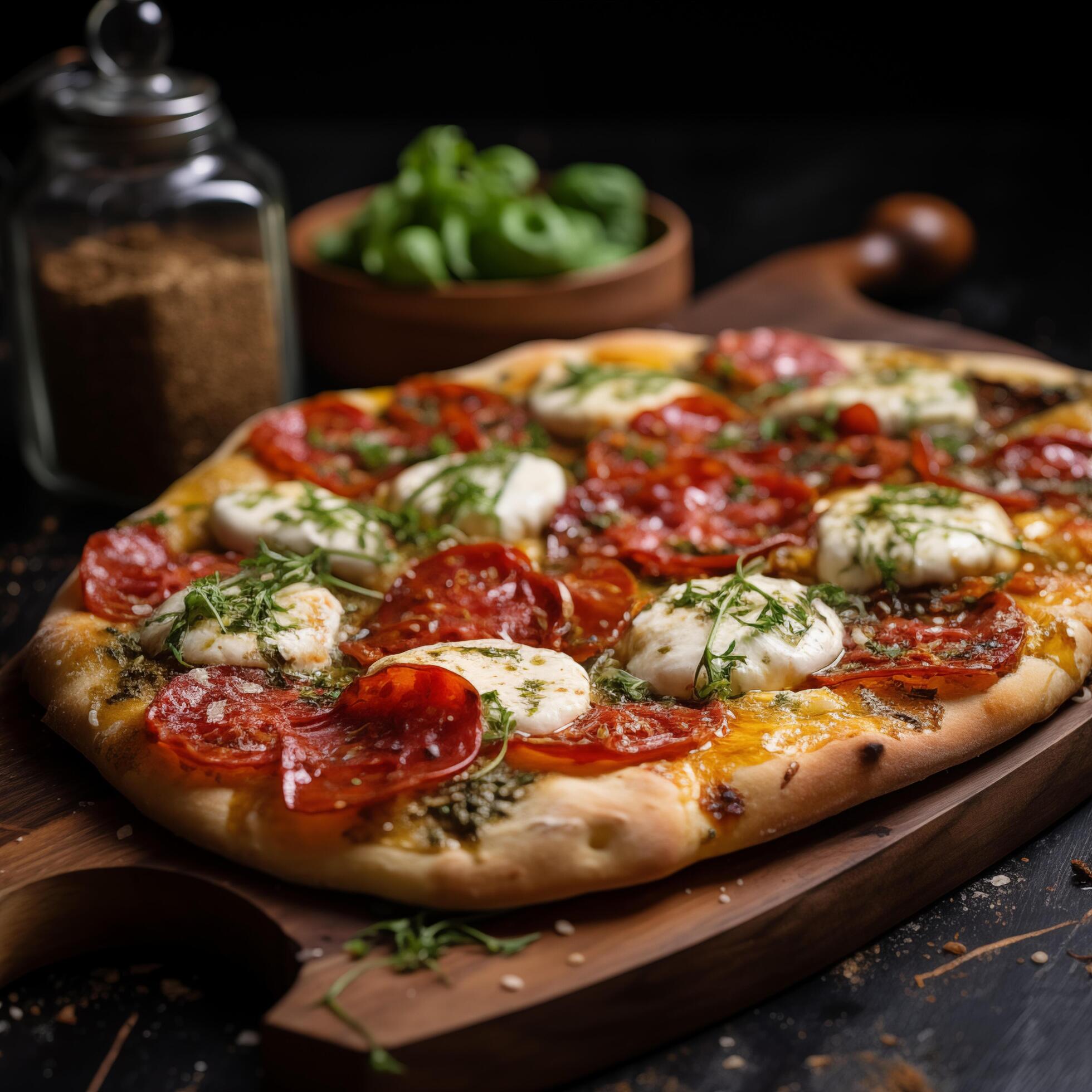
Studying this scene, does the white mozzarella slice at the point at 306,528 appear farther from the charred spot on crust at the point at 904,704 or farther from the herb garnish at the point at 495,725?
the charred spot on crust at the point at 904,704

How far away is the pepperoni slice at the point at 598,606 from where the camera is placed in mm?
2900

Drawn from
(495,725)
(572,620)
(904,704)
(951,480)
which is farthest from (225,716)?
(951,480)

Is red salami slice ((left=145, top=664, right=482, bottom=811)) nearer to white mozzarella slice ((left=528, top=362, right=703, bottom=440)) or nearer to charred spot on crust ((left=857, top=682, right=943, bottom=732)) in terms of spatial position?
charred spot on crust ((left=857, top=682, right=943, bottom=732))

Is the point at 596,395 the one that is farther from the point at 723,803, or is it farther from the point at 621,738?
the point at 723,803

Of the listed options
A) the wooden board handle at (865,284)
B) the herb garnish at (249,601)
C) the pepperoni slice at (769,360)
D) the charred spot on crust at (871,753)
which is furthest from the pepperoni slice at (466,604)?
the wooden board handle at (865,284)

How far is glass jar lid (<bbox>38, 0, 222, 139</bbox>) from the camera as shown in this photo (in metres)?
3.80

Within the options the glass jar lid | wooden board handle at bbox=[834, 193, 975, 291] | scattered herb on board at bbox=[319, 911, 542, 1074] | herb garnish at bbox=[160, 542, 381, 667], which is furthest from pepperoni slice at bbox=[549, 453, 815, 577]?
wooden board handle at bbox=[834, 193, 975, 291]

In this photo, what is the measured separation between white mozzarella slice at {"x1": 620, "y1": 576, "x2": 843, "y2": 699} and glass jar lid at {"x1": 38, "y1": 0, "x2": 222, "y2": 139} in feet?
6.95

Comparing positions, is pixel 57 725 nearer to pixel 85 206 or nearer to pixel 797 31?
pixel 85 206

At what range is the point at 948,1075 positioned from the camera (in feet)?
7.12

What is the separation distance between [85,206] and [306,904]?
2445mm

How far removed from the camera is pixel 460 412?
3.97 m

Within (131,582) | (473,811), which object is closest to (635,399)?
(131,582)

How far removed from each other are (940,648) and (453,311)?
7.64 feet
